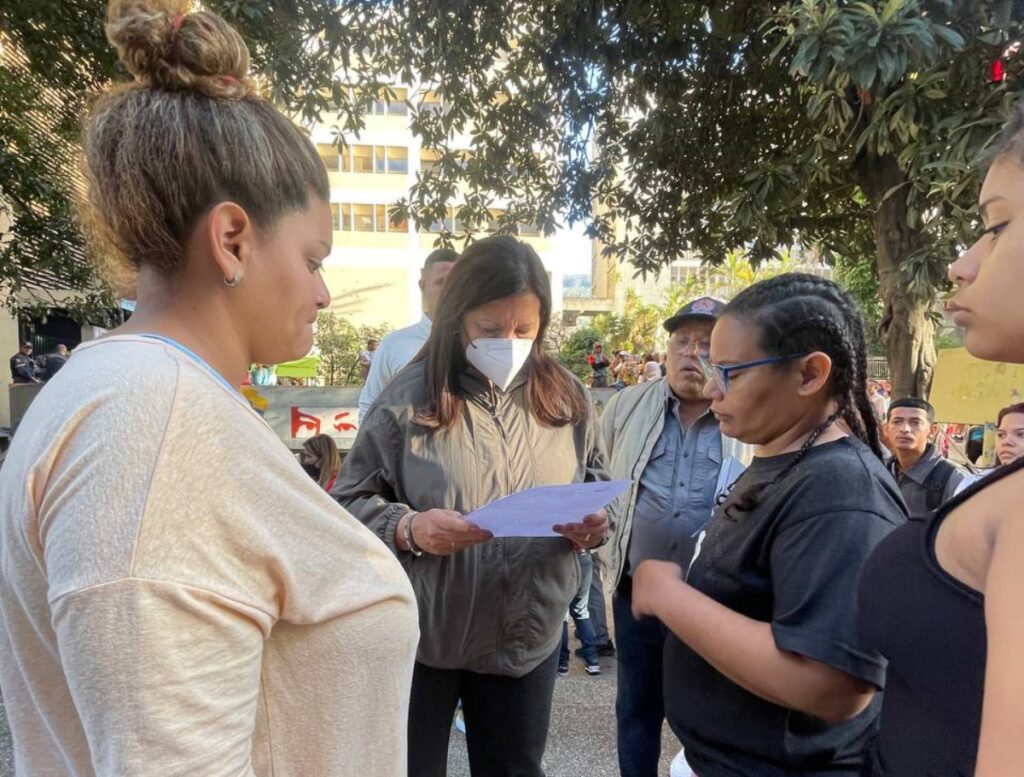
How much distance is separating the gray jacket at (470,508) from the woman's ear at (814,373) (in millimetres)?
780

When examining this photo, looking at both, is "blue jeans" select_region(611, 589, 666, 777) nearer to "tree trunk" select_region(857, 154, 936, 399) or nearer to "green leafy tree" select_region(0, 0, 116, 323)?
"tree trunk" select_region(857, 154, 936, 399)

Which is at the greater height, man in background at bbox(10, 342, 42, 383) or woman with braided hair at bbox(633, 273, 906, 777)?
woman with braided hair at bbox(633, 273, 906, 777)

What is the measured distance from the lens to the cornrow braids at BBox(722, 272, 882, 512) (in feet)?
4.65

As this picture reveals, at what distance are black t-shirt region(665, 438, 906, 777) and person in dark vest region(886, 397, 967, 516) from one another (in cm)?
284

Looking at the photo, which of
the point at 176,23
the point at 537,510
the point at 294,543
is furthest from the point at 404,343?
the point at 294,543

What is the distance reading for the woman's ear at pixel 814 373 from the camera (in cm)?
139

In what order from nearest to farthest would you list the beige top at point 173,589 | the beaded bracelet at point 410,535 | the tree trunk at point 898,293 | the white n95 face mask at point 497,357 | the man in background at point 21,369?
the beige top at point 173,589
the beaded bracelet at point 410,535
the white n95 face mask at point 497,357
the tree trunk at point 898,293
the man in background at point 21,369

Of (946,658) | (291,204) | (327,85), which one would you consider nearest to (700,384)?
(946,658)

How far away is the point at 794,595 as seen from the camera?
3.77ft

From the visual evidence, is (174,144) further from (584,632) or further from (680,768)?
(584,632)

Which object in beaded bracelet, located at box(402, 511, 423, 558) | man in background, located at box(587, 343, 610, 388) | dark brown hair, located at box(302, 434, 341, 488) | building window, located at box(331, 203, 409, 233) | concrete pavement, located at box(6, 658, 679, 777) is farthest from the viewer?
building window, located at box(331, 203, 409, 233)

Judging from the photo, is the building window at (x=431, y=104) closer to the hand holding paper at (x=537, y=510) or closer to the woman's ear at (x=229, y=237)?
the hand holding paper at (x=537, y=510)

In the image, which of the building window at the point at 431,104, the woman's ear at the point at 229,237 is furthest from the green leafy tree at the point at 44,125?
the woman's ear at the point at 229,237

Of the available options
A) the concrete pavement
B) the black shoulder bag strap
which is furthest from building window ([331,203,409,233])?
the black shoulder bag strap
